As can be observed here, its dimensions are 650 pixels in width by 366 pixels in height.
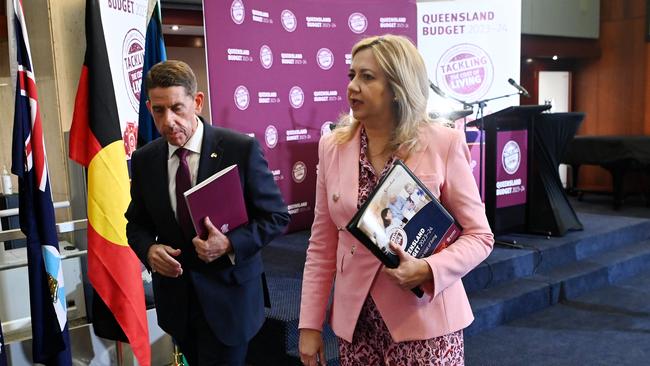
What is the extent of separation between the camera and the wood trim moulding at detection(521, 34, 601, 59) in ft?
29.7

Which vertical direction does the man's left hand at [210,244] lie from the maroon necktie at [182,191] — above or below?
below

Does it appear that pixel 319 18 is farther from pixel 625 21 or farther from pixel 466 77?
pixel 625 21

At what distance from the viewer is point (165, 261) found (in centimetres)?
180

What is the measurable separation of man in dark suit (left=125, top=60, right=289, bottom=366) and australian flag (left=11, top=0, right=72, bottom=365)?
1.74 feet

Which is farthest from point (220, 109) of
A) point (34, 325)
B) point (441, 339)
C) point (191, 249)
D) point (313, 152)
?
→ point (441, 339)

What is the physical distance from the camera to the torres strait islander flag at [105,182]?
252 cm

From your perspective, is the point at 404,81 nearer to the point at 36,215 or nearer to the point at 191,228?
the point at 191,228

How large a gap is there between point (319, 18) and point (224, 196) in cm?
406

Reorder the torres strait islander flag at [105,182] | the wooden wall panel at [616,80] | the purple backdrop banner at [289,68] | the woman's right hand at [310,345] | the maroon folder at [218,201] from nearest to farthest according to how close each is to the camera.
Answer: the woman's right hand at [310,345] < the maroon folder at [218,201] < the torres strait islander flag at [105,182] < the purple backdrop banner at [289,68] < the wooden wall panel at [616,80]

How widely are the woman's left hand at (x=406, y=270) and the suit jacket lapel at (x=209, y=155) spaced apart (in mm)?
810

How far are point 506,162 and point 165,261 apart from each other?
3976 millimetres

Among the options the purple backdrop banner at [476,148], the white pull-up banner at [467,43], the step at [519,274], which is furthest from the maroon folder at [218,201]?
the white pull-up banner at [467,43]

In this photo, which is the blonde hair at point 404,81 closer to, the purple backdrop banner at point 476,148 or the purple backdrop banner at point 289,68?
the purple backdrop banner at point 289,68

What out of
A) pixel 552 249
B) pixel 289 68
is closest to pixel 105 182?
pixel 289 68
